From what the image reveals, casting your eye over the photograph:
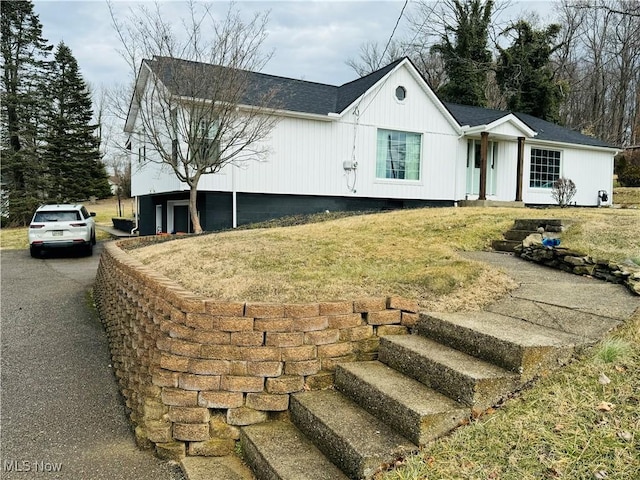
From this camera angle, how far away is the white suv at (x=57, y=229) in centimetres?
1324

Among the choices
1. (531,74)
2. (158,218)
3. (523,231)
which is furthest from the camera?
(531,74)

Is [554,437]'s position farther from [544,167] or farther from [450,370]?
[544,167]

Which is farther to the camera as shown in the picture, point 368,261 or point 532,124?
point 532,124

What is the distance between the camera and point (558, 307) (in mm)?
3564

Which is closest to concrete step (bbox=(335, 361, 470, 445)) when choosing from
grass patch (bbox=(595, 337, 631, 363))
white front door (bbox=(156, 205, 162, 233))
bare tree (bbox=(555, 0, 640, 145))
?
grass patch (bbox=(595, 337, 631, 363))

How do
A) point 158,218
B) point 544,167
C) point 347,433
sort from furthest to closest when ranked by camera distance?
point 544,167, point 158,218, point 347,433

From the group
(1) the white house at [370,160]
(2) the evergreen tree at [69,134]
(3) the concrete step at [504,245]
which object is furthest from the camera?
(2) the evergreen tree at [69,134]

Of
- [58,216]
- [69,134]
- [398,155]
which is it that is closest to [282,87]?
[398,155]

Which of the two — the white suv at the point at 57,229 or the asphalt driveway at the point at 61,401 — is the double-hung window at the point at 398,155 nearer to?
the white suv at the point at 57,229

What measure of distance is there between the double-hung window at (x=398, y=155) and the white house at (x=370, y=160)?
0.03 metres

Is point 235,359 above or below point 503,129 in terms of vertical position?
below

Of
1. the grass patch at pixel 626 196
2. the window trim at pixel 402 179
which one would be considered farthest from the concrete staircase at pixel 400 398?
the grass patch at pixel 626 196

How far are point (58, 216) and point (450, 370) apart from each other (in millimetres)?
14005

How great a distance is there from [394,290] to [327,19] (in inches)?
257
